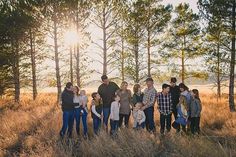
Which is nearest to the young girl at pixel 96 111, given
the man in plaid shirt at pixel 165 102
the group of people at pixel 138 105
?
the group of people at pixel 138 105

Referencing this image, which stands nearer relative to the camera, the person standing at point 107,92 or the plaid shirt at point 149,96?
the plaid shirt at point 149,96

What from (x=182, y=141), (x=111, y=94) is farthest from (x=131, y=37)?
(x=182, y=141)

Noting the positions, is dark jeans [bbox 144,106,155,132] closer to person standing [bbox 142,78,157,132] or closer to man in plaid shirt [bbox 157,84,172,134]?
person standing [bbox 142,78,157,132]

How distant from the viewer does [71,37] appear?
92.1ft

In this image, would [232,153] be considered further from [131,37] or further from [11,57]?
[131,37]

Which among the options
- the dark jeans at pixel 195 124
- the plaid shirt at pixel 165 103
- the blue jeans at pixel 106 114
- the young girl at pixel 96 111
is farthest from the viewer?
the blue jeans at pixel 106 114

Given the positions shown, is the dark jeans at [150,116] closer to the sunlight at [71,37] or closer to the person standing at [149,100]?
the person standing at [149,100]

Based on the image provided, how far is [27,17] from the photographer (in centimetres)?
2667

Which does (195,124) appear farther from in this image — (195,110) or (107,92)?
(107,92)

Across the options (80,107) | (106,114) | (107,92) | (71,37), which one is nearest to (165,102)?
(107,92)

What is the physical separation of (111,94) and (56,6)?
616 inches

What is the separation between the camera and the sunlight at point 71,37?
27.3 metres

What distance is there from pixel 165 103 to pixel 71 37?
17320 mm

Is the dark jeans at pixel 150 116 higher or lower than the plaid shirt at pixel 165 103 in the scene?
lower
